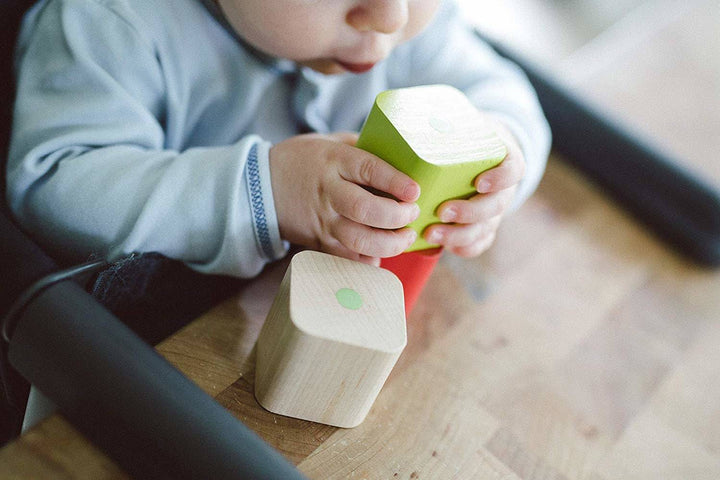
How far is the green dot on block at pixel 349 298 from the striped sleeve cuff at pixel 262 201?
91mm

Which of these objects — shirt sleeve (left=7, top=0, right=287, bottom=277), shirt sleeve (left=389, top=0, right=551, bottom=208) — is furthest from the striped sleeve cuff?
shirt sleeve (left=389, top=0, right=551, bottom=208)

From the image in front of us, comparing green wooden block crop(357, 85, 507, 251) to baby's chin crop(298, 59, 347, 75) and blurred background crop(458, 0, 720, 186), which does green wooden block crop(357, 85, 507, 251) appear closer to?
baby's chin crop(298, 59, 347, 75)

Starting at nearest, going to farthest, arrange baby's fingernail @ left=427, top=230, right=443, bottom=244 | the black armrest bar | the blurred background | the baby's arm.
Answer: the black armrest bar, baby's fingernail @ left=427, top=230, right=443, bottom=244, the baby's arm, the blurred background

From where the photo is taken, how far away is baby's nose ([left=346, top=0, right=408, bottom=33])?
1.15ft

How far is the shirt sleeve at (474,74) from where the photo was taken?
1.71 feet

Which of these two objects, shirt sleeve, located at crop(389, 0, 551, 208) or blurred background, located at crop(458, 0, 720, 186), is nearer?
shirt sleeve, located at crop(389, 0, 551, 208)

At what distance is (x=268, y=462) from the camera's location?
10.2 inches

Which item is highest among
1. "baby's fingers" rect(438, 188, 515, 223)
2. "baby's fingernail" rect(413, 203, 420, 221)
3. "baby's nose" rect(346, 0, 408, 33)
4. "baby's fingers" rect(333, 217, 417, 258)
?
"baby's nose" rect(346, 0, 408, 33)

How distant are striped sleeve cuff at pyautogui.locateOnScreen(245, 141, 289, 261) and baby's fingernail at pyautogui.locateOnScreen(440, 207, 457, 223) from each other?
0.32 feet

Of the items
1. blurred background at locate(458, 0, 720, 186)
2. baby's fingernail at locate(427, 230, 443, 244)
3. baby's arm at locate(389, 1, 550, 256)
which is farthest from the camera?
blurred background at locate(458, 0, 720, 186)

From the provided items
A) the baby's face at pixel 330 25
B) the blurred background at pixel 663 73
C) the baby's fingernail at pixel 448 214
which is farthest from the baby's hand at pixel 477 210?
the blurred background at pixel 663 73

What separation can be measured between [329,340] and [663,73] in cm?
65

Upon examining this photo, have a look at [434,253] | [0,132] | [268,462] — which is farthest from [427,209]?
[0,132]

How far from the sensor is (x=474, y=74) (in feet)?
1.84
